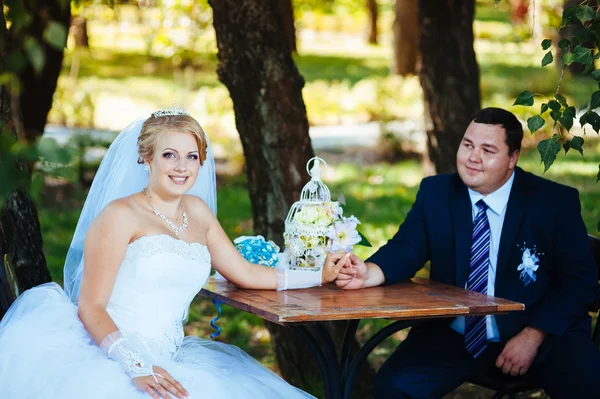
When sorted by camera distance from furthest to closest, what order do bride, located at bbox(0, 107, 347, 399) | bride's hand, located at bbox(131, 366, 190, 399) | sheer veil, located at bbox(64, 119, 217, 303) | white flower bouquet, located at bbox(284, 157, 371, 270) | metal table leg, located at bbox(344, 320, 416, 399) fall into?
white flower bouquet, located at bbox(284, 157, 371, 270) < sheer veil, located at bbox(64, 119, 217, 303) < metal table leg, located at bbox(344, 320, 416, 399) < bride, located at bbox(0, 107, 347, 399) < bride's hand, located at bbox(131, 366, 190, 399)

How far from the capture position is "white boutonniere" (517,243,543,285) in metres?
4.36

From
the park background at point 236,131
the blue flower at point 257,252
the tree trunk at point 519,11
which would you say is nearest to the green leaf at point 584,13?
the park background at point 236,131

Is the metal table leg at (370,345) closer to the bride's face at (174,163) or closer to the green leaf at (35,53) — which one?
the bride's face at (174,163)

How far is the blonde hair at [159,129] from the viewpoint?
3.95 metres

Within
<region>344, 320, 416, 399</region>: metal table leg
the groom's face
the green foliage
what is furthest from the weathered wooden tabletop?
the green foliage

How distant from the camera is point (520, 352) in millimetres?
4195

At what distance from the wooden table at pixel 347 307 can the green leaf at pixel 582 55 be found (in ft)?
3.54

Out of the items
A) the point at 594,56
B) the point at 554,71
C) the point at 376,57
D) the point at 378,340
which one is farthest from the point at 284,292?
the point at 376,57

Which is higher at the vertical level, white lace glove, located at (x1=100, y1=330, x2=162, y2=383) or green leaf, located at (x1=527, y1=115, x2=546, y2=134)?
green leaf, located at (x1=527, y1=115, x2=546, y2=134)

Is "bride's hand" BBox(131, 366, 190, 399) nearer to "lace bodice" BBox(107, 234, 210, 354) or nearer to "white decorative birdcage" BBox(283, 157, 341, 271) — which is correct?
"lace bodice" BBox(107, 234, 210, 354)

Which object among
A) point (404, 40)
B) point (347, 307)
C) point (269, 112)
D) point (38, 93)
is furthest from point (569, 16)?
point (404, 40)

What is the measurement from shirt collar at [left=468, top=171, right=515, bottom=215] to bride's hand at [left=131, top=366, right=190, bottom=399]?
1.85 m

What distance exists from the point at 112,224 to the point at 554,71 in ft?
66.8

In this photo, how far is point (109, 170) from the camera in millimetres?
4219
